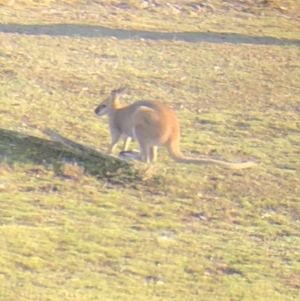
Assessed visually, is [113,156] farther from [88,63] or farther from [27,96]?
[88,63]

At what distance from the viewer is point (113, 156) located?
7926 mm

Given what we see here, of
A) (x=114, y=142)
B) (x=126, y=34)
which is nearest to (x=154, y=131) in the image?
(x=114, y=142)

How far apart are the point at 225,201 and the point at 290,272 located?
1330mm

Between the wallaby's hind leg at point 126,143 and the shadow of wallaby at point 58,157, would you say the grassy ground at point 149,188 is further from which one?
the wallaby's hind leg at point 126,143

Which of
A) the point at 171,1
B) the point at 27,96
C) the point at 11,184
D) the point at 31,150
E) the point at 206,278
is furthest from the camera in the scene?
the point at 171,1

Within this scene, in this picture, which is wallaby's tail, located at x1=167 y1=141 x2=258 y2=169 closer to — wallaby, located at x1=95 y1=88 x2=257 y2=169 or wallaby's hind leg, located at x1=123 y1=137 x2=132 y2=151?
wallaby, located at x1=95 y1=88 x2=257 y2=169

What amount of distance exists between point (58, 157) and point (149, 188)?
2.53 ft

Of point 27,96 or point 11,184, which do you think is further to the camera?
point 27,96

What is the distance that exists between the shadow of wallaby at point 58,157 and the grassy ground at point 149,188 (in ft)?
0.05

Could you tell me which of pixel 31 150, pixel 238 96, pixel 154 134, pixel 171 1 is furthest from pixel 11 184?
pixel 171 1

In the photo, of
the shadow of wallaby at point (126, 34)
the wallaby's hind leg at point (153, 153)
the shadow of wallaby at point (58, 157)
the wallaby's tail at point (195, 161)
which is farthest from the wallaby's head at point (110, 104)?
the shadow of wallaby at point (126, 34)

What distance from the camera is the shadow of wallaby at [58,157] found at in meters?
7.46

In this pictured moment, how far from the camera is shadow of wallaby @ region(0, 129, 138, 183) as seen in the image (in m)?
7.46

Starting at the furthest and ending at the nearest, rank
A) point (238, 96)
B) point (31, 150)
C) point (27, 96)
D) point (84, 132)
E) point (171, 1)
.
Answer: point (171, 1), point (238, 96), point (27, 96), point (84, 132), point (31, 150)
